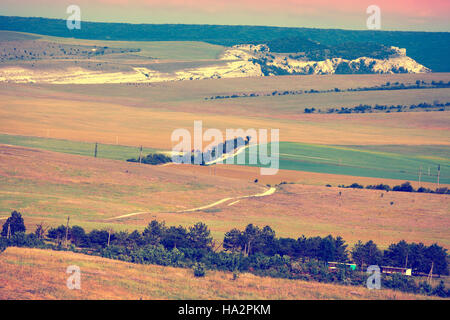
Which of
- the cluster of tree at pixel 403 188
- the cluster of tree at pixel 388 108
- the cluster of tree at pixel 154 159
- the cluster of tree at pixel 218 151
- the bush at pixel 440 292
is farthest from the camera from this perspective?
the cluster of tree at pixel 388 108

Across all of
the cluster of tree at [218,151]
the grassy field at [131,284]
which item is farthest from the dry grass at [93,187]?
the grassy field at [131,284]

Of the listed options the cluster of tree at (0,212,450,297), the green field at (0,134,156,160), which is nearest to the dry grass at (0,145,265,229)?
the green field at (0,134,156,160)

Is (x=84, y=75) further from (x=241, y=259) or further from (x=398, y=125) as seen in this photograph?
(x=241, y=259)

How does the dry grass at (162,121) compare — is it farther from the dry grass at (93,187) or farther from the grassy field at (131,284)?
the grassy field at (131,284)

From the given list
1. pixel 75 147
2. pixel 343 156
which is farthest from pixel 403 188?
pixel 75 147
